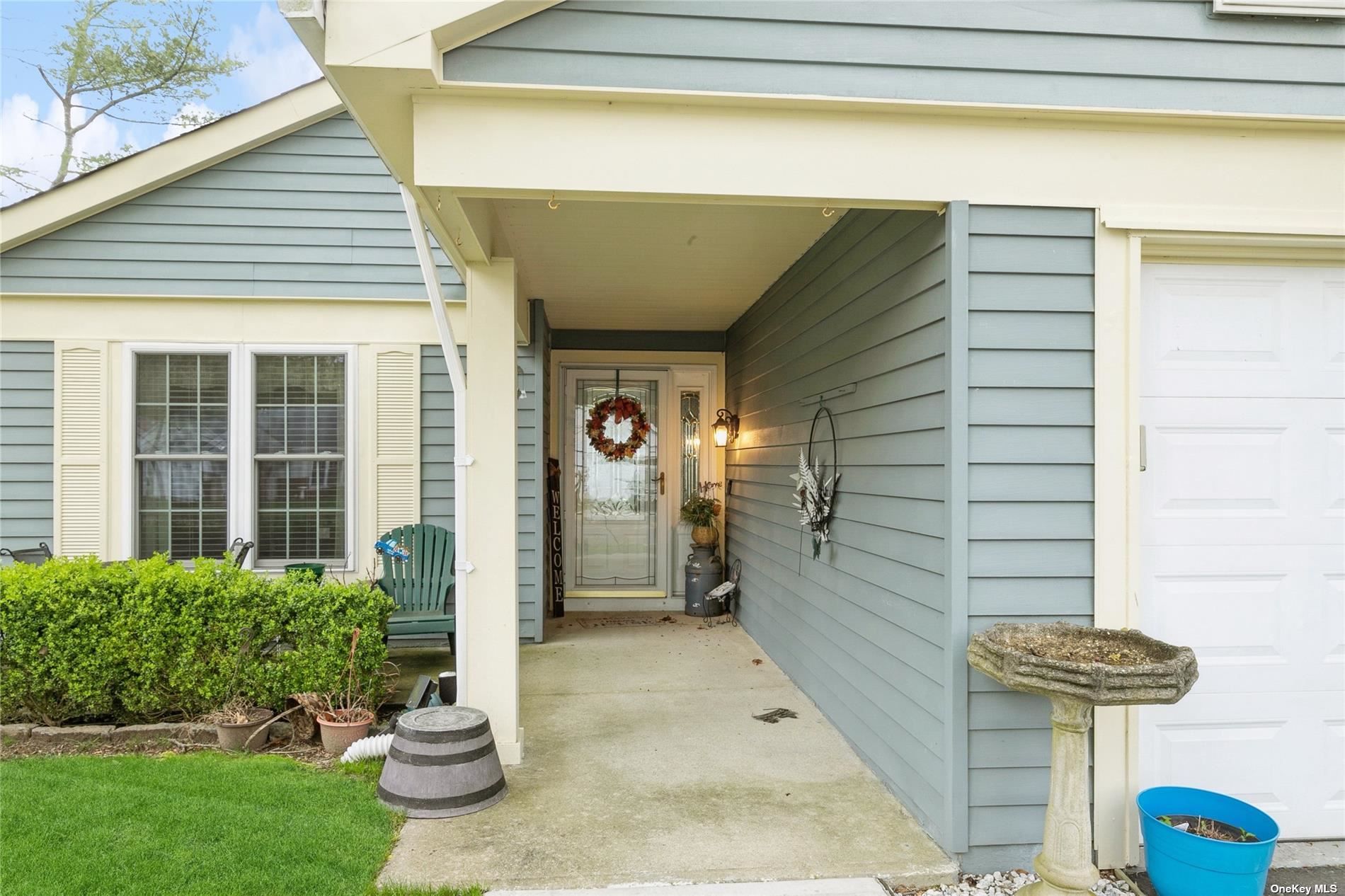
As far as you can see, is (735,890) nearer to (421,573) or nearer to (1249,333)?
(1249,333)

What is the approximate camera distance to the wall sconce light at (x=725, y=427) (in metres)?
6.24

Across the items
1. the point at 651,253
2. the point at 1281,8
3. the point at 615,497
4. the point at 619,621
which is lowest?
the point at 619,621

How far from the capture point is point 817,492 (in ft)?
12.4

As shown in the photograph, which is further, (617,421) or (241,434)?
(617,421)

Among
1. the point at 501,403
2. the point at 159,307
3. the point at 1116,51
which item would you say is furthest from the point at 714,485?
the point at 1116,51

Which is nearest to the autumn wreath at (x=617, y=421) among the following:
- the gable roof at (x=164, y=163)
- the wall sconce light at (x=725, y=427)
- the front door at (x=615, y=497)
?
the front door at (x=615, y=497)

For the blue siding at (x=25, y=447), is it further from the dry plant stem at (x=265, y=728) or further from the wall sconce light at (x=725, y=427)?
the wall sconce light at (x=725, y=427)

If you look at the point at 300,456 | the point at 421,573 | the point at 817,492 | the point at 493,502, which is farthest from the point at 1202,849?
the point at 300,456

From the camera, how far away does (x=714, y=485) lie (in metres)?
6.62

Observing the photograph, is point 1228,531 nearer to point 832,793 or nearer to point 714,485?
point 832,793

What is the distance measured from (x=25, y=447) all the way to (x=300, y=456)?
1631mm

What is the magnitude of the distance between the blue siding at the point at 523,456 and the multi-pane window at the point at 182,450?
1.23m

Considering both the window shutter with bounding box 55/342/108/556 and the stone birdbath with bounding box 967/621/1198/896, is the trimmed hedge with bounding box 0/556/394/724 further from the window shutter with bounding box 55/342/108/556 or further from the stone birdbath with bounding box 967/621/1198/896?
the stone birdbath with bounding box 967/621/1198/896

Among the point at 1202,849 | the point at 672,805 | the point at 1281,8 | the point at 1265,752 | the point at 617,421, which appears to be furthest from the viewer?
the point at 617,421
